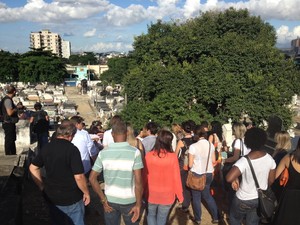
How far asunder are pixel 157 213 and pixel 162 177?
461 mm

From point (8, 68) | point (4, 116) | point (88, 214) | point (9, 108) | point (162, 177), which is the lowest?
point (88, 214)

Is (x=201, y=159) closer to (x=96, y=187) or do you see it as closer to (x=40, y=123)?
(x=96, y=187)

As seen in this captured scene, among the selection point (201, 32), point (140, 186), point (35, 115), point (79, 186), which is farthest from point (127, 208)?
point (201, 32)

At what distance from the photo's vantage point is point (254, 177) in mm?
3574

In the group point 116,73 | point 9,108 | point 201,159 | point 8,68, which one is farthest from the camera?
point 116,73

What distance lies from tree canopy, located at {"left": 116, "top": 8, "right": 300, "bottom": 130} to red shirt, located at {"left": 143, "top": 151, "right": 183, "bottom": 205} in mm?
11744

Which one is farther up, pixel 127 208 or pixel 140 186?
pixel 140 186

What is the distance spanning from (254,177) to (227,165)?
2032 millimetres

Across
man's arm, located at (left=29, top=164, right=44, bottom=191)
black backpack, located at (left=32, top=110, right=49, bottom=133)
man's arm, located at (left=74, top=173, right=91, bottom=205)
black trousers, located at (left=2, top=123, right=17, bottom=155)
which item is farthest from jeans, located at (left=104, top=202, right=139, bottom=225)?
black backpack, located at (left=32, top=110, right=49, bottom=133)

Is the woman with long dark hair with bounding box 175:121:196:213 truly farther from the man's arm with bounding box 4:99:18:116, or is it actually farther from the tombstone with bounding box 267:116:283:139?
the man's arm with bounding box 4:99:18:116

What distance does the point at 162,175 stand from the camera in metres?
3.71

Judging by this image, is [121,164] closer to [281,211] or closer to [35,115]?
[281,211]

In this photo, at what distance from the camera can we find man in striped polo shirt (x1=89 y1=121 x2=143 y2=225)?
11.1 feet

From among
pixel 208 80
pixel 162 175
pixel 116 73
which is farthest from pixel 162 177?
pixel 116 73
